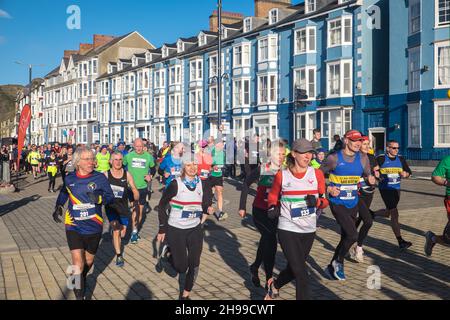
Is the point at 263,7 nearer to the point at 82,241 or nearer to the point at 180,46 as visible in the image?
the point at 180,46

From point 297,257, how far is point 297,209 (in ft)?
1.62

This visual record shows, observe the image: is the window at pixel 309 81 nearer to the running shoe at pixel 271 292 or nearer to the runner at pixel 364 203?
the runner at pixel 364 203

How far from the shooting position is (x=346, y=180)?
691 centimetres

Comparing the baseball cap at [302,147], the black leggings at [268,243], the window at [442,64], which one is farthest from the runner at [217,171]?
the window at [442,64]

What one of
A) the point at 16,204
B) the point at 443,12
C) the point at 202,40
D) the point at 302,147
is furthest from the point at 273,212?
the point at 202,40

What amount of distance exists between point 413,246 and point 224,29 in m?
38.4

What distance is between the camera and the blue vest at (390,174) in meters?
8.59

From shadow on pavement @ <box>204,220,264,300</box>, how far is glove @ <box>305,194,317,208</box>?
4.90 feet

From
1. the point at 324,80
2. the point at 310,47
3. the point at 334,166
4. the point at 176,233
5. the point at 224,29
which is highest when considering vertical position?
the point at 224,29

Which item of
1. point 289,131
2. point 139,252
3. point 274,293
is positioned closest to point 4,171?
point 139,252

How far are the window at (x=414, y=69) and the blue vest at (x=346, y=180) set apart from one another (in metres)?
24.6

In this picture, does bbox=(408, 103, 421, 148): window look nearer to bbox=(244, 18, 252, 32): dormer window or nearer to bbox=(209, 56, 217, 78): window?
bbox=(244, 18, 252, 32): dormer window

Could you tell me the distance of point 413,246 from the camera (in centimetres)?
868

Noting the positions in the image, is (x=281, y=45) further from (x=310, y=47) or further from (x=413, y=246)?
(x=413, y=246)
